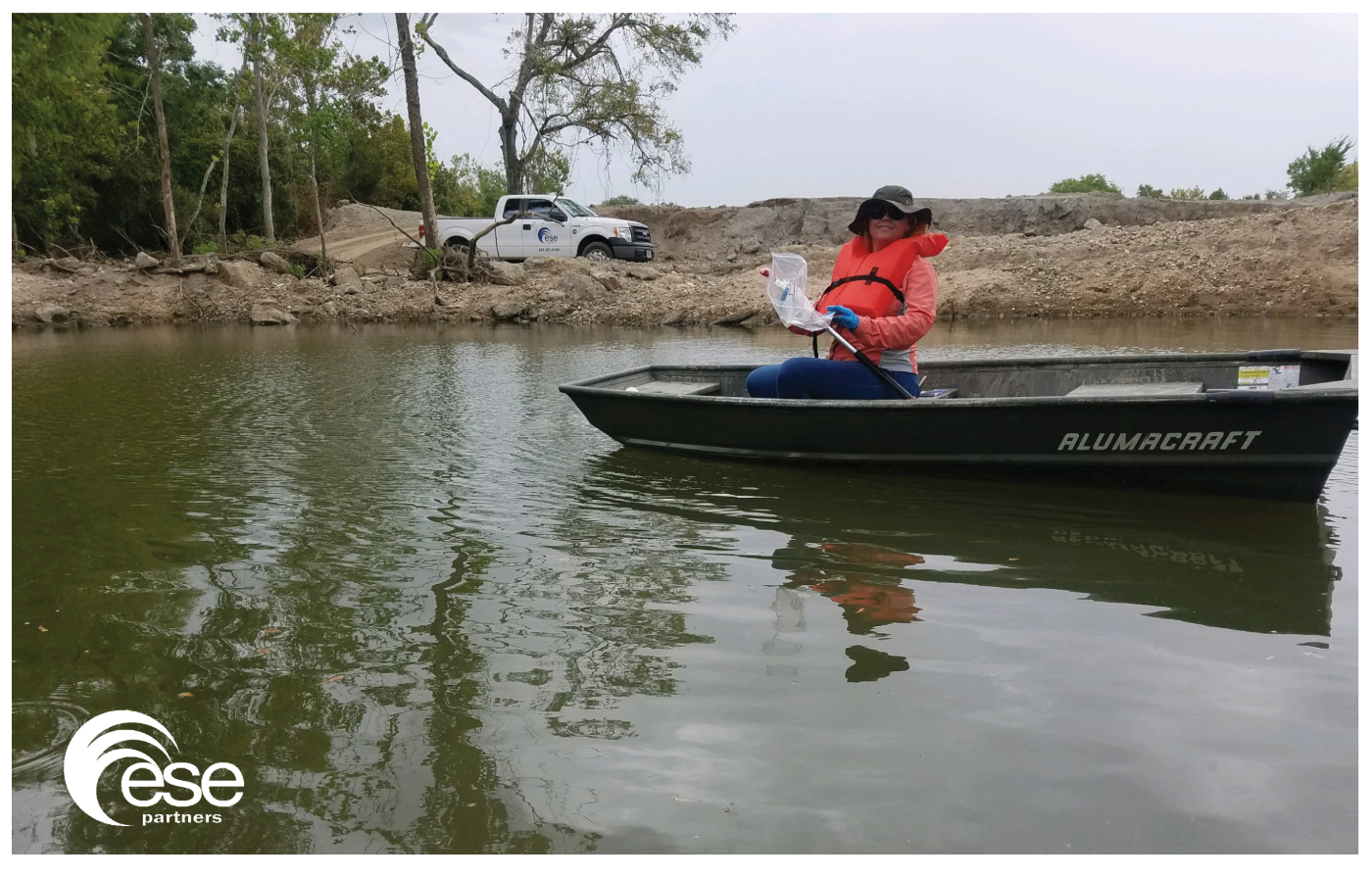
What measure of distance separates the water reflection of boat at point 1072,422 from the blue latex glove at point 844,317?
1.55ft

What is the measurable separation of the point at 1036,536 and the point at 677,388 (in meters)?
3.30

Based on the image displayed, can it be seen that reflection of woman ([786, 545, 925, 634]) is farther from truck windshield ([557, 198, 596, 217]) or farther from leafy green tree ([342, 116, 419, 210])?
leafy green tree ([342, 116, 419, 210])

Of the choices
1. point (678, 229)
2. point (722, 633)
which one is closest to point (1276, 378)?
point (722, 633)

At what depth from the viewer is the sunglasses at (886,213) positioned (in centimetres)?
642

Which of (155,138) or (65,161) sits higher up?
(155,138)

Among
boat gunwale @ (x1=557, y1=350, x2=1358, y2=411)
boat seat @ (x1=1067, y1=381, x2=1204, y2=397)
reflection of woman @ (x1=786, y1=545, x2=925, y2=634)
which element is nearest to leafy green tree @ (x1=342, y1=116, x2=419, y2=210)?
boat gunwale @ (x1=557, y1=350, x2=1358, y2=411)

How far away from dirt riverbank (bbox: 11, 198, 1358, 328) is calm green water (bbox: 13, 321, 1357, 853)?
13285 mm

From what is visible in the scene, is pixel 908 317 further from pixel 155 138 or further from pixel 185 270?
pixel 155 138

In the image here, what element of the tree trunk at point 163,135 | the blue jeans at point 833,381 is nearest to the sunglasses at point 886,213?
the blue jeans at point 833,381

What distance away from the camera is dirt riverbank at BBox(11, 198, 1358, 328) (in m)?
18.8

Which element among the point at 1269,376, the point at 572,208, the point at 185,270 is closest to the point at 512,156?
the point at 572,208

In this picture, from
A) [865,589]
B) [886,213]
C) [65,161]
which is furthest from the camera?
[65,161]

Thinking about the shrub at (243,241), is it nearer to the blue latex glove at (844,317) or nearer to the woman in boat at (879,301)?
the woman in boat at (879,301)

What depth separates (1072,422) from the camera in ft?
19.7
